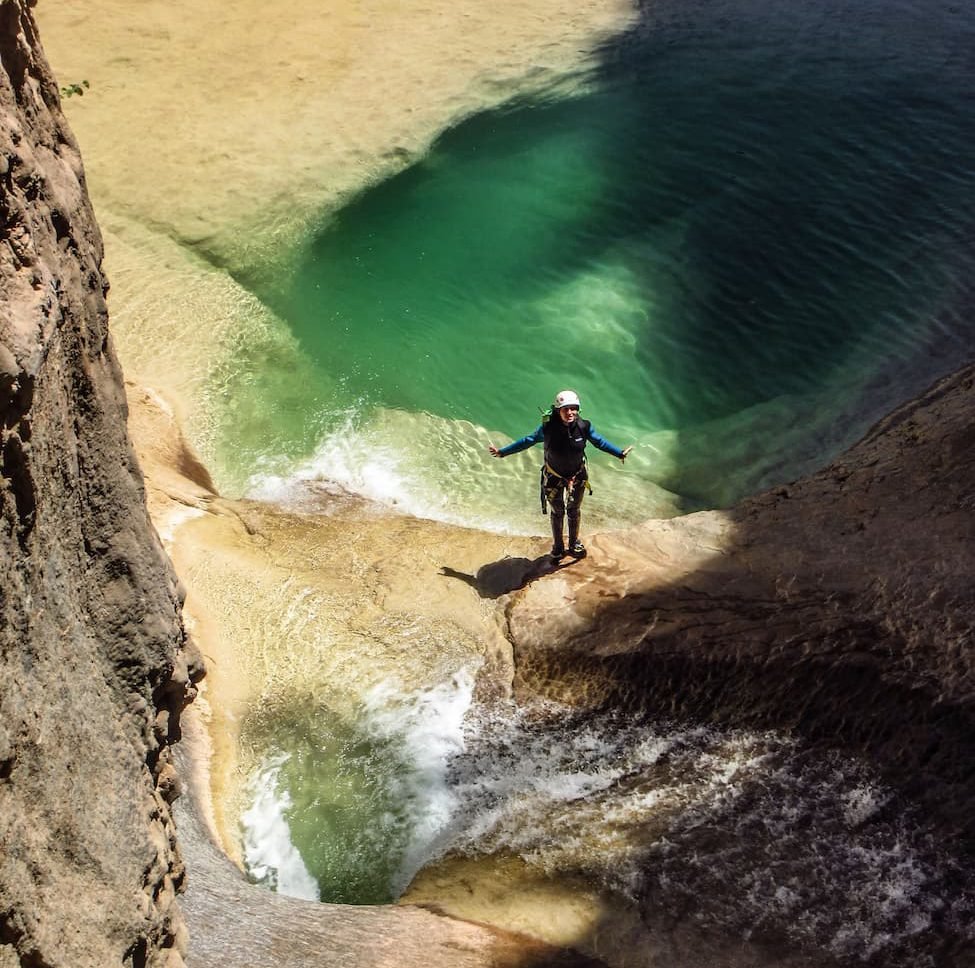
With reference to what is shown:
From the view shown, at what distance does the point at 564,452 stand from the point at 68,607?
3.70 metres

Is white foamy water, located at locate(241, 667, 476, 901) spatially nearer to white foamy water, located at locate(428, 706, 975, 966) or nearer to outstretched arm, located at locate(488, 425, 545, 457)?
white foamy water, located at locate(428, 706, 975, 966)

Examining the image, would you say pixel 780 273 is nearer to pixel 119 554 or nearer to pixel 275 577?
pixel 275 577

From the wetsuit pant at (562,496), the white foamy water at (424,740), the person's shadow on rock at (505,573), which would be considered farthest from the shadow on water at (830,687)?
the wetsuit pant at (562,496)

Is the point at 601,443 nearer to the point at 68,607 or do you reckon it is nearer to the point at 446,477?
the point at 446,477

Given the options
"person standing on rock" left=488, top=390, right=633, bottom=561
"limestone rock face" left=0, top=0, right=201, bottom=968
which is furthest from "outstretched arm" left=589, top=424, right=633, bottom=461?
"limestone rock face" left=0, top=0, right=201, bottom=968

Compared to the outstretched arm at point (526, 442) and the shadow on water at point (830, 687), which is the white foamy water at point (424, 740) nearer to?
the shadow on water at point (830, 687)

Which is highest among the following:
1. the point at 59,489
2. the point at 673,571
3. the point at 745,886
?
the point at 59,489

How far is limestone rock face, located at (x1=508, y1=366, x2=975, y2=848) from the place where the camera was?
491 cm

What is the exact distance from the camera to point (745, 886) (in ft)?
15.2

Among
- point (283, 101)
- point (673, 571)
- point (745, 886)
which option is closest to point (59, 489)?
point (745, 886)

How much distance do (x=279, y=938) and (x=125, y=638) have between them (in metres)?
1.59

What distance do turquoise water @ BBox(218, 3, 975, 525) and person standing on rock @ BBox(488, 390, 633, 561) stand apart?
61.7 inches

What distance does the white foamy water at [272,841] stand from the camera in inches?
211

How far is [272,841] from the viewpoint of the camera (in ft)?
18.1
